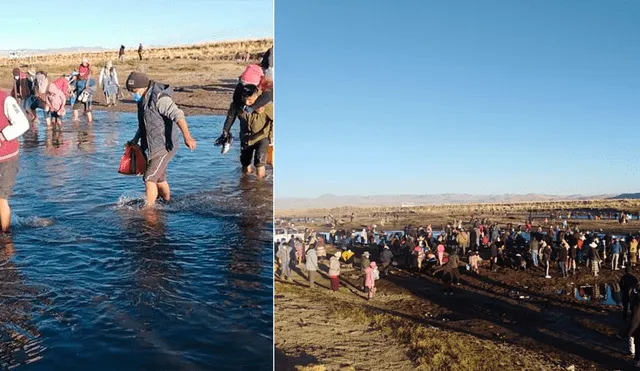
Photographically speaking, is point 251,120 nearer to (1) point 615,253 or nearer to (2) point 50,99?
(2) point 50,99

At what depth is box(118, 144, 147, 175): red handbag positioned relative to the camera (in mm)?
3271

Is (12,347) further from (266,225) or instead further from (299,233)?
(299,233)

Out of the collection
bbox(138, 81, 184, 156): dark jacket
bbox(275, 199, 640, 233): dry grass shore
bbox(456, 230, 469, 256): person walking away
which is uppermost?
bbox(138, 81, 184, 156): dark jacket

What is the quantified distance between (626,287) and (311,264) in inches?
96.0

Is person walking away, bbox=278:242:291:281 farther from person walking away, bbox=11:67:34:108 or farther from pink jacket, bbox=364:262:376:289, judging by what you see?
person walking away, bbox=11:67:34:108

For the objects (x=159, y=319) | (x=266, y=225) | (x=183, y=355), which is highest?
(x=266, y=225)

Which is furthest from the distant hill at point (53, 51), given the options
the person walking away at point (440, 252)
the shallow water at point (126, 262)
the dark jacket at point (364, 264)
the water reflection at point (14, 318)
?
the person walking away at point (440, 252)

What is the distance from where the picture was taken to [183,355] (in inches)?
123

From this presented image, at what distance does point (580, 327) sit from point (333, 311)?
1867 mm

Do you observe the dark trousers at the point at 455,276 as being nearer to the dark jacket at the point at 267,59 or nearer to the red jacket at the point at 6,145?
the dark jacket at the point at 267,59

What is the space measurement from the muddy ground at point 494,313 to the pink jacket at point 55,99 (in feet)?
7.44

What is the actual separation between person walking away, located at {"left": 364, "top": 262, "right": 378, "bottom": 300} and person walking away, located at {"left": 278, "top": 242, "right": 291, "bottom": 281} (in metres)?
0.67

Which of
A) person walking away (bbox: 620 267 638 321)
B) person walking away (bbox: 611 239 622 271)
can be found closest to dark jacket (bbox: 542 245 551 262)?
person walking away (bbox: 611 239 622 271)

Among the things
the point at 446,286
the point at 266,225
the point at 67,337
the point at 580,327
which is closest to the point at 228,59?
the point at 266,225
